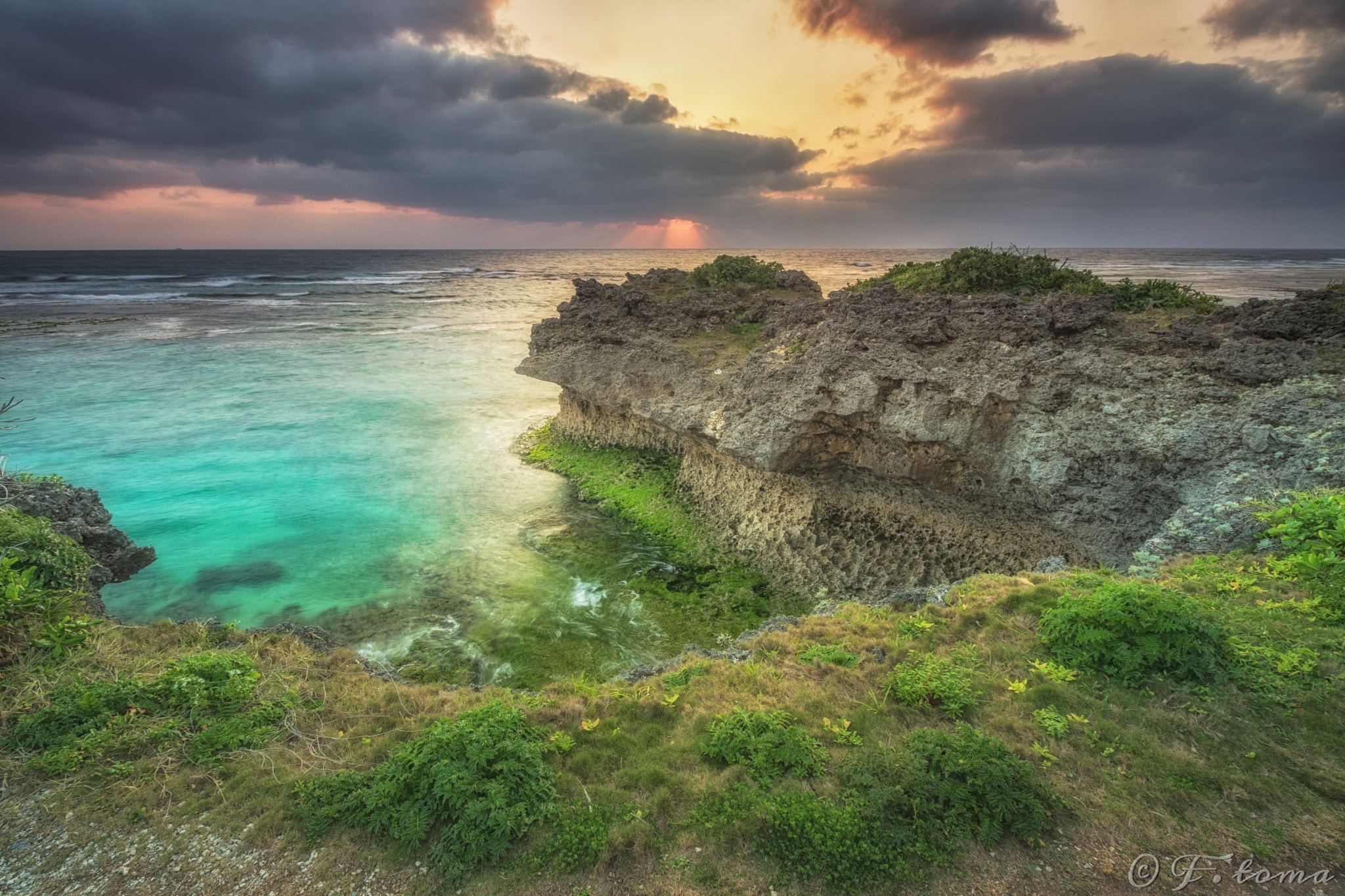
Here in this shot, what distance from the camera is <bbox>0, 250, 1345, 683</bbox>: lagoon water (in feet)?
35.0

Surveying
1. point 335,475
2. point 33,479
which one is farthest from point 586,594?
point 335,475

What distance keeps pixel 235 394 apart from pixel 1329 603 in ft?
110

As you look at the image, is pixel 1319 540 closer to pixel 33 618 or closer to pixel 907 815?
pixel 907 815

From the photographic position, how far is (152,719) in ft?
18.0

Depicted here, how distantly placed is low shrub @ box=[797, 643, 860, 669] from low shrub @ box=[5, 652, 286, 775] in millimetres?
5896

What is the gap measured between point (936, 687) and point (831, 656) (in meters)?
1.23

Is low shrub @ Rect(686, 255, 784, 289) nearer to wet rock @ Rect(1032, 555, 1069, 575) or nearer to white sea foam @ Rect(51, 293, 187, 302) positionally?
wet rock @ Rect(1032, 555, 1069, 575)

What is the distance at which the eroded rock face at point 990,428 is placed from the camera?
7.76 m

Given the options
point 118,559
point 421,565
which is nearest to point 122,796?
point 118,559

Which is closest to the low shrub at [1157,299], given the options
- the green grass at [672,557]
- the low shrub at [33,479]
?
the green grass at [672,557]

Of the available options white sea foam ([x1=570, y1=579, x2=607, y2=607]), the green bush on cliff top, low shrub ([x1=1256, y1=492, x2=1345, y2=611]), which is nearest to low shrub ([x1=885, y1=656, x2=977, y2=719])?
low shrub ([x1=1256, y1=492, x2=1345, y2=611])

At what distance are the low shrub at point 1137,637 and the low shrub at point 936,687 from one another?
120 cm

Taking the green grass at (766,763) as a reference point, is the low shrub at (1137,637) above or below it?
above

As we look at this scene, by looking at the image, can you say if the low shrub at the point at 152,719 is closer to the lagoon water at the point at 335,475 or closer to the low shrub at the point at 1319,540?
the lagoon water at the point at 335,475
